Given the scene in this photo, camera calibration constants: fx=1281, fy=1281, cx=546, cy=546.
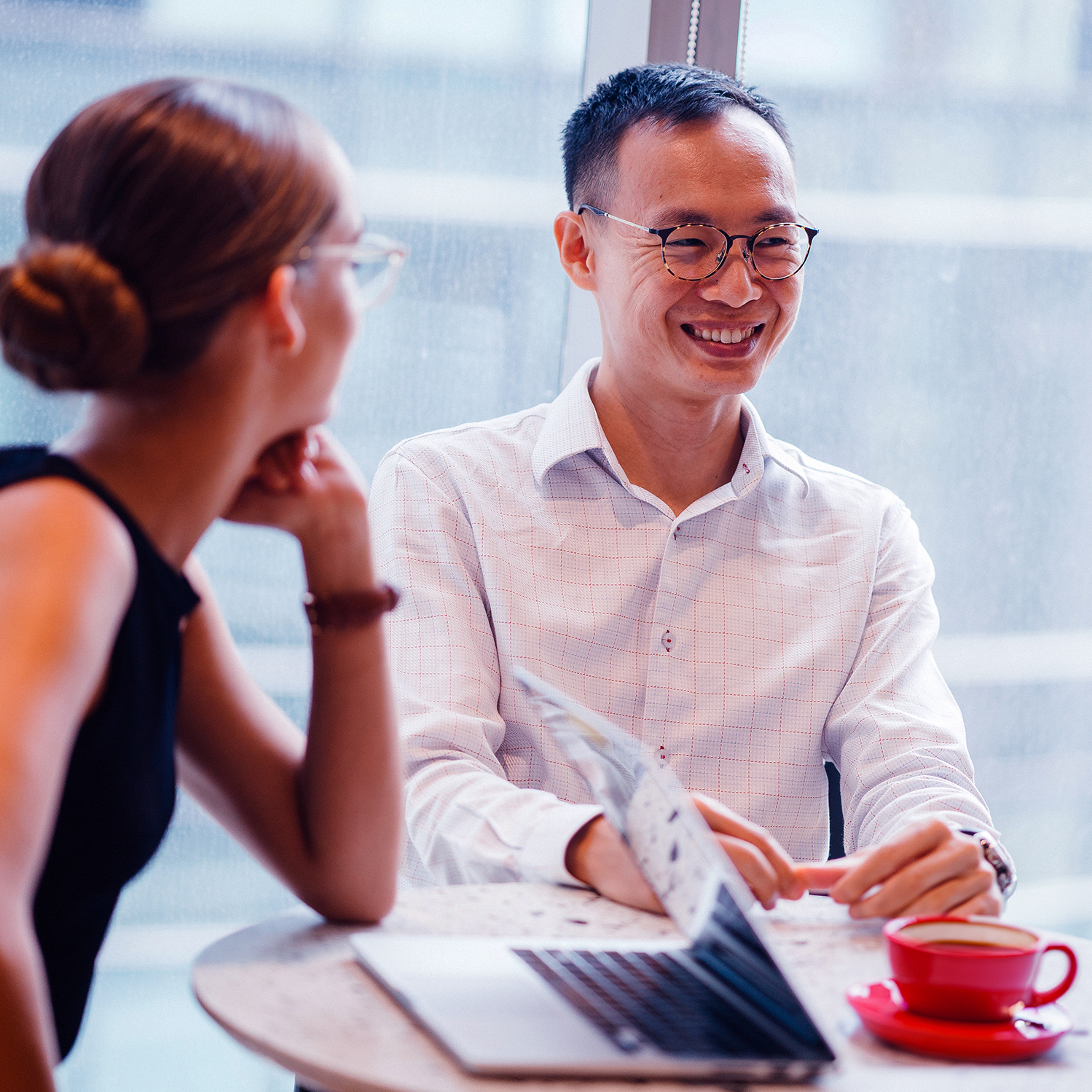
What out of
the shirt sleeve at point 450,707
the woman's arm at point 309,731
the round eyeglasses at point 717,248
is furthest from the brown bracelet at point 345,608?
the round eyeglasses at point 717,248

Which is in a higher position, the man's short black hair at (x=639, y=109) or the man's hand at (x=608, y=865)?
the man's short black hair at (x=639, y=109)

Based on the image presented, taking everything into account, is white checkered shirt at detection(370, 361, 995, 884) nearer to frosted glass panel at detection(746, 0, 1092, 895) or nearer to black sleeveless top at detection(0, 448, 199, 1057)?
black sleeveless top at detection(0, 448, 199, 1057)

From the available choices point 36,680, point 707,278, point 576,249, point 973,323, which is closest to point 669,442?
point 707,278

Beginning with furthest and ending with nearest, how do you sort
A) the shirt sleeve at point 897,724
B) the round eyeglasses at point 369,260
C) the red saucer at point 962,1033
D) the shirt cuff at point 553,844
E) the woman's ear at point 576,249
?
the woman's ear at point 576,249 → the shirt sleeve at point 897,724 → the shirt cuff at point 553,844 → the round eyeglasses at point 369,260 → the red saucer at point 962,1033

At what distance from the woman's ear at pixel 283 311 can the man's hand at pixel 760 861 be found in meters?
0.61

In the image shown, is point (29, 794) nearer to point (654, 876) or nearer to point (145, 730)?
point (145, 730)

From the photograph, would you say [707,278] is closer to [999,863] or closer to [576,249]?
[576,249]

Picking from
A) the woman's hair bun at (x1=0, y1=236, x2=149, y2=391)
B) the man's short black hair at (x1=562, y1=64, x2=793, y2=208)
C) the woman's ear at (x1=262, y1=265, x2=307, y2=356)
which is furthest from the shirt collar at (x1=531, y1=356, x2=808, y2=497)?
the woman's hair bun at (x1=0, y1=236, x2=149, y2=391)

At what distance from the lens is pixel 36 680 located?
2.74 feet

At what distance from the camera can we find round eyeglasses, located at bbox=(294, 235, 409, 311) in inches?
42.9

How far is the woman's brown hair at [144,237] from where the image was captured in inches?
37.9

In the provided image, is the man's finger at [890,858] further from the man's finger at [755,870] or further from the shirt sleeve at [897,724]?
the shirt sleeve at [897,724]

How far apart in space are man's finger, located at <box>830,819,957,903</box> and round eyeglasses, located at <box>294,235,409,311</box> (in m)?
0.70

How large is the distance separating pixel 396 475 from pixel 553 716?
747 millimetres
